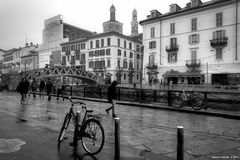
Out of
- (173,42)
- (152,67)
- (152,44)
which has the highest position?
(152,44)

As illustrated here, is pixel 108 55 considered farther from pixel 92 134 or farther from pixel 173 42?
pixel 92 134

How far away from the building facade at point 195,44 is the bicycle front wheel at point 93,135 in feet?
109

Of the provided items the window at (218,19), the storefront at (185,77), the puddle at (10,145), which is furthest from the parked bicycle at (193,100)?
the window at (218,19)

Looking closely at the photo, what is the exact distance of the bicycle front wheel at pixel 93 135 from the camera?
4516 millimetres

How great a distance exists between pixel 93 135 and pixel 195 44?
37.7 meters

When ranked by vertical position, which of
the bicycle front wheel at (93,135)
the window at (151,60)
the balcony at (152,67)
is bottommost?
the bicycle front wheel at (93,135)

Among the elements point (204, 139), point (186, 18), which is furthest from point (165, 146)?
point (186, 18)

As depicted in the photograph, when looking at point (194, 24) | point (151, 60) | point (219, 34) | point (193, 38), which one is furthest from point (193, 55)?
point (151, 60)

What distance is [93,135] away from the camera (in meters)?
4.65

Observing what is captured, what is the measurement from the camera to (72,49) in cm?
6981

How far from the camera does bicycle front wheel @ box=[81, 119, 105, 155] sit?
452 cm

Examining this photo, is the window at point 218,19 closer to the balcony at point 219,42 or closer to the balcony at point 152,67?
the balcony at point 219,42

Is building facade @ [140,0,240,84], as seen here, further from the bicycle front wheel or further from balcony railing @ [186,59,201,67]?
the bicycle front wheel

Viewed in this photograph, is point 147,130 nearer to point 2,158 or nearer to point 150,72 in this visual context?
point 2,158
